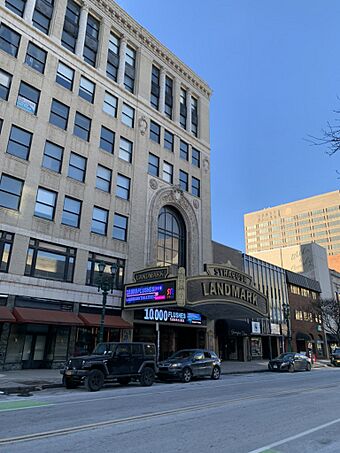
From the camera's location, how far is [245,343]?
37.7 m

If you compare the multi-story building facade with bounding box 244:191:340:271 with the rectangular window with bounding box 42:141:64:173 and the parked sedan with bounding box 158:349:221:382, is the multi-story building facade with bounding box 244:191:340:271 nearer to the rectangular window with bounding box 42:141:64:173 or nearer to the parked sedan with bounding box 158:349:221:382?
the rectangular window with bounding box 42:141:64:173

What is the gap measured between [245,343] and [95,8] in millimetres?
34637

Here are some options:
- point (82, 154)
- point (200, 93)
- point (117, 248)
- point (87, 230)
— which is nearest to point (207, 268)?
point (117, 248)

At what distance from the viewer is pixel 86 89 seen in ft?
95.0

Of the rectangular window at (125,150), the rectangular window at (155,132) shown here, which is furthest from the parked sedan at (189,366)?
the rectangular window at (155,132)

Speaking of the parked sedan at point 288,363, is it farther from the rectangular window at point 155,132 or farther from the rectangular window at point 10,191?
the rectangular window at point 155,132

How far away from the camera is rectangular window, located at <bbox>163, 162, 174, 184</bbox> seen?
3394cm

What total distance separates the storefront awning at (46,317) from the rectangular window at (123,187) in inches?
414

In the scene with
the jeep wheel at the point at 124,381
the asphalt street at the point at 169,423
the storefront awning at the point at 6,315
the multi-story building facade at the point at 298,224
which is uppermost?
the multi-story building facade at the point at 298,224

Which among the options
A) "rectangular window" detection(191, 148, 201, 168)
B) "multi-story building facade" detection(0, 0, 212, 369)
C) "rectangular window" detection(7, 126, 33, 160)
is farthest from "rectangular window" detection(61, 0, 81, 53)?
"rectangular window" detection(191, 148, 201, 168)

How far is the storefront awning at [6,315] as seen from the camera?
18.8 meters

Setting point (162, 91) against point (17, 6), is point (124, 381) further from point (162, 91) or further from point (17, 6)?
point (162, 91)

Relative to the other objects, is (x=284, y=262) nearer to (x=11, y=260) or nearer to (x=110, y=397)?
(x=11, y=260)

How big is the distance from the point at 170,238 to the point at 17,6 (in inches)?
835
